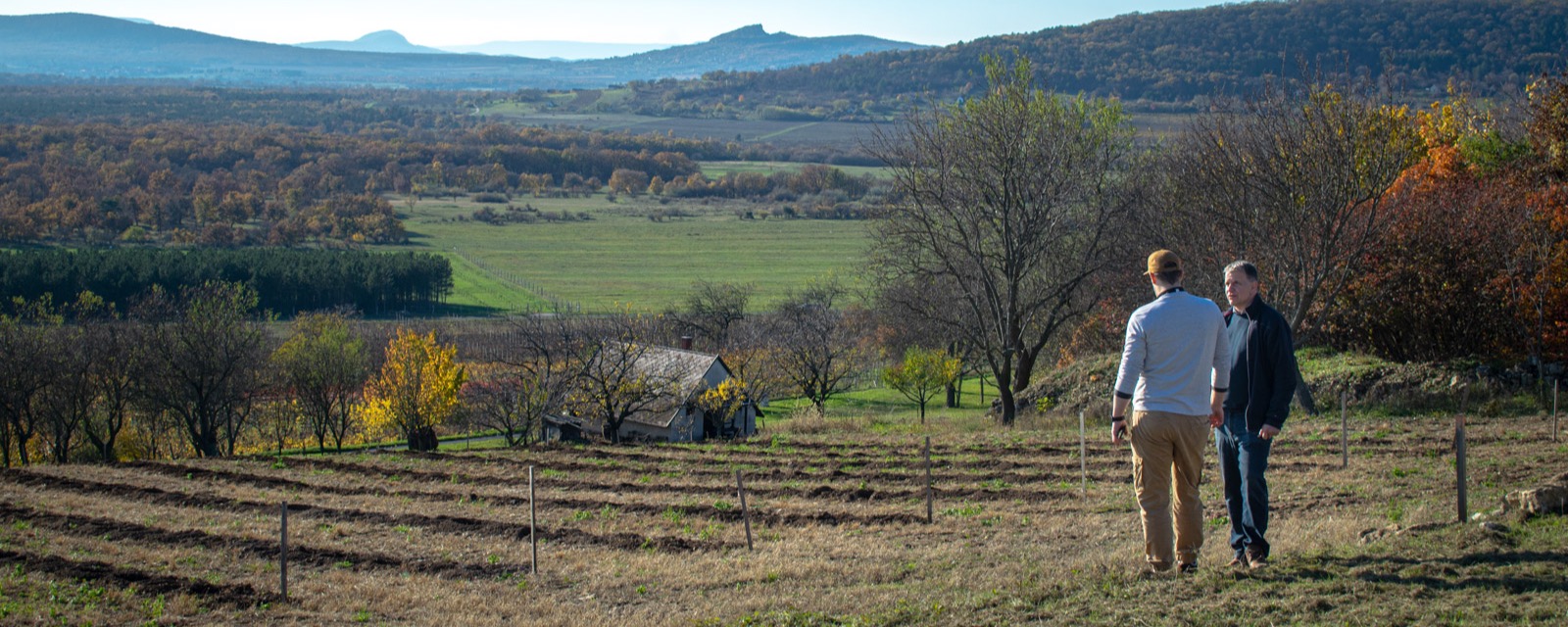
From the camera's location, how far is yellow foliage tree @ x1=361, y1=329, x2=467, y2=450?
4453 centimetres

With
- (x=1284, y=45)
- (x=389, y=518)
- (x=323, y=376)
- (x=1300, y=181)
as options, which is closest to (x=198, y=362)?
(x=323, y=376)

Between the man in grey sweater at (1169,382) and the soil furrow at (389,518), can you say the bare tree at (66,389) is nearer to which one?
the soil furrow at (389,518)

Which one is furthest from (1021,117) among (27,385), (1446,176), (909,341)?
(27,385)

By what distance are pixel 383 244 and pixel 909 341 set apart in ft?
264

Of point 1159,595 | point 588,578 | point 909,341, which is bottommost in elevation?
A: point 909,341

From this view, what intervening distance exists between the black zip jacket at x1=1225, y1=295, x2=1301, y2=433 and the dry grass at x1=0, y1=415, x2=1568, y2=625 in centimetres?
109

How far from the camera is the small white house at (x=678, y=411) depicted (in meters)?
39.1

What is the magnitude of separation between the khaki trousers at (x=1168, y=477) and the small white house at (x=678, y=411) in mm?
29169

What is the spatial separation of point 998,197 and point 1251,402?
15799 millimetres

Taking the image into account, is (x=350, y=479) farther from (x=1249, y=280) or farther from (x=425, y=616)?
(x=1249, y=280)

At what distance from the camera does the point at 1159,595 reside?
7.02 m

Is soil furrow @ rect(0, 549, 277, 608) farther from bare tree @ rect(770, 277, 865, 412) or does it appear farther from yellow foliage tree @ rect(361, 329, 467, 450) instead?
bare tree @ rect(770, 277, 865, 412)

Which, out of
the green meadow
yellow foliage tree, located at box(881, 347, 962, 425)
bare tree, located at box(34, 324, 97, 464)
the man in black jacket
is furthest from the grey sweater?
the green meadow

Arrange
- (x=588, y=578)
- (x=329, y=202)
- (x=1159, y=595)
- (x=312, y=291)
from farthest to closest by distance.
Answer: (x=329, y=202) → (x=312, y=291) → (x=588, y=578) → (x=1159, y=595)
